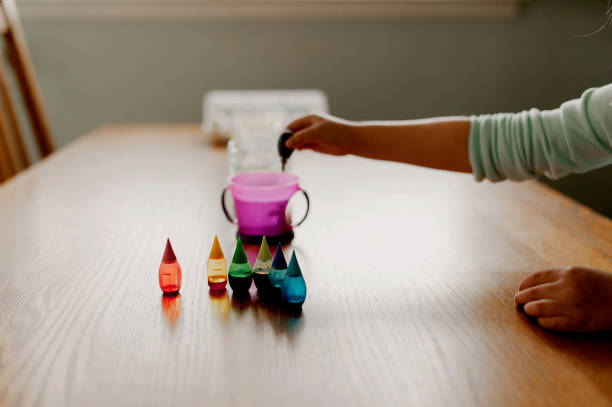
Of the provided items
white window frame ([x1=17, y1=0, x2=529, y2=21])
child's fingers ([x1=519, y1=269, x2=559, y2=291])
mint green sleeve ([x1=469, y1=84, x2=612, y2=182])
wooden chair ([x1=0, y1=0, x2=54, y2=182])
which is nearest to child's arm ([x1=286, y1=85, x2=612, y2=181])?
mint green sleeve ([x1=469, y1=84, x2=612, y2=182])

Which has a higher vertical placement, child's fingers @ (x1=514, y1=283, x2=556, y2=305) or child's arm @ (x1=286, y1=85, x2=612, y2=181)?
child's arm @ (x1=286, y1=85, x2=612, y2=181)

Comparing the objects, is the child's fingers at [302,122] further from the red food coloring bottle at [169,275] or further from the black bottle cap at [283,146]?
the red food coloring bottle at [169,275]

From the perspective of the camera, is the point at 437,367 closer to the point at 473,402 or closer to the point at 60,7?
the point at 473,402

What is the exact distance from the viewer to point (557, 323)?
0.58 meters

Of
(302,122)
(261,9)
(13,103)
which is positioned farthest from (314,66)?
(302,122)

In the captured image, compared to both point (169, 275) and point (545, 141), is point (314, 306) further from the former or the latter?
point (545, 141)

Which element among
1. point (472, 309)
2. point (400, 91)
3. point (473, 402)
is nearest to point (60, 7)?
point (400, 91)

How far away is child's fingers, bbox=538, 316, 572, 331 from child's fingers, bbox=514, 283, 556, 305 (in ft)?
0.10

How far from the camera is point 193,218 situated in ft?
3.07

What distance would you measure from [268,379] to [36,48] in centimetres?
193

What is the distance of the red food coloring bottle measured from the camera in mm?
655

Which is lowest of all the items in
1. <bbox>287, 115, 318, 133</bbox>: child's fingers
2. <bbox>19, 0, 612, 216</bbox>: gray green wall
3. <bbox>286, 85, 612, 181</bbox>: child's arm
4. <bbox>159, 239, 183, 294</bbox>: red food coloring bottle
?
<bbox>19, 0, 612, 216</bbox>: gray green wall

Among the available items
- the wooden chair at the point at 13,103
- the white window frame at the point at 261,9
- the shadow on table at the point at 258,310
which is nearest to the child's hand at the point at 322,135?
the shadow on table at the point at 258,310

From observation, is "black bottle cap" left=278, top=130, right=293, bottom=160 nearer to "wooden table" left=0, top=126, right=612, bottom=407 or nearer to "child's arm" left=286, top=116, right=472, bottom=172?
"child's arm" left=286, top=116, right=472, bottom=172
